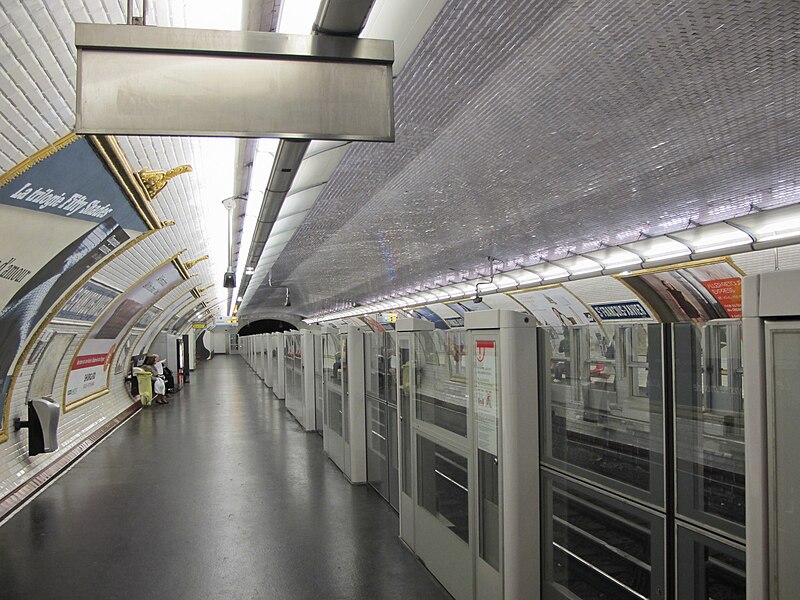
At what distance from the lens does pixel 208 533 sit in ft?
19.3

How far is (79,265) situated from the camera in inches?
259

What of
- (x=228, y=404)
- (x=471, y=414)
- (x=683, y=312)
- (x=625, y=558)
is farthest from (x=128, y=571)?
(x=228, y=404)

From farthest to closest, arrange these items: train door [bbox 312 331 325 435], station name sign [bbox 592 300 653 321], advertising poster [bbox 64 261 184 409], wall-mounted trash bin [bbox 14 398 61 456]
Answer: station name sign [bbox 592 300 653 321], train door [bbox 312 331 325 435], advertising poster [bbox 64 261 184 409], wall-mounted trash bin [bbox 14 398 61 456]

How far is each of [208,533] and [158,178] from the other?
3266 mm

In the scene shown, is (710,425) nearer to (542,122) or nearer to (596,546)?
(596,546)

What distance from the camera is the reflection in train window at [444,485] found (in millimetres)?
4453

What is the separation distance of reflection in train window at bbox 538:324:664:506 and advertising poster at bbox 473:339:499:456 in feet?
0.96

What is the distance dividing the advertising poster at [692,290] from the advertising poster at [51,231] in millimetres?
7729

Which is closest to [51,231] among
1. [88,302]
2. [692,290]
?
[88,302]

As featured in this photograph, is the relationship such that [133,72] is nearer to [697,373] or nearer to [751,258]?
[697,373]

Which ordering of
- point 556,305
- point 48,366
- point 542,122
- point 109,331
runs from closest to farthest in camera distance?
point 542,122
point 48,366
point 109,331
point 556,305

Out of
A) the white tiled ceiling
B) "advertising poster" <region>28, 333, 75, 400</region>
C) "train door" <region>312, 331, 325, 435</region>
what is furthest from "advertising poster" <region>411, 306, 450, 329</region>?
the white tiled ceiling

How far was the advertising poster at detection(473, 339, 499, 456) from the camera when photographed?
3887 mm

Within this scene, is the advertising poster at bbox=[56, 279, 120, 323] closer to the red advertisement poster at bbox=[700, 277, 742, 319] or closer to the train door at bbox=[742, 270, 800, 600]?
the train door at bbox=[742, 270, 800, 600]
